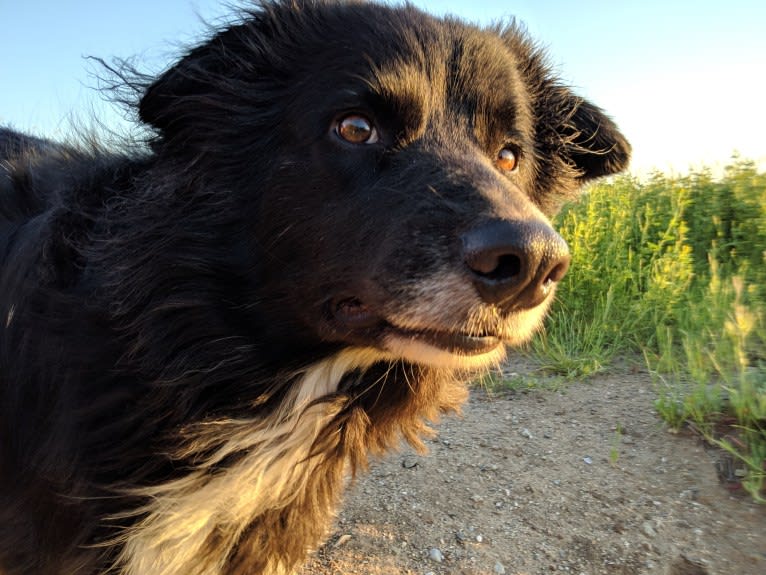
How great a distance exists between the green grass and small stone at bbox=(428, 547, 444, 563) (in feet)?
4.40

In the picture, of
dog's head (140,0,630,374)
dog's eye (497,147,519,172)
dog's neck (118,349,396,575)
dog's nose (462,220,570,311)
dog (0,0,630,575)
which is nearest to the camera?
dog's nose (462,220,570,311)

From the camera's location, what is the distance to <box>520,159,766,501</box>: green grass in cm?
298

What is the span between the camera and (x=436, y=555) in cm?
256

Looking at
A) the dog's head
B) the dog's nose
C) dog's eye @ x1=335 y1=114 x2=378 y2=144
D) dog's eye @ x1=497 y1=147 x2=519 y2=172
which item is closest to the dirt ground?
the dog's head

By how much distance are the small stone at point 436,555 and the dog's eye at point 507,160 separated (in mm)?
1662

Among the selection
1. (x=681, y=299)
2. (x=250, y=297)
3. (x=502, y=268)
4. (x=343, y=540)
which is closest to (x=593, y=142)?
(x=502, y=268)

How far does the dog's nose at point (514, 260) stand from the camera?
1.42 metres

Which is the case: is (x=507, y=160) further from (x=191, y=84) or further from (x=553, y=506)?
(x=553, y=506)

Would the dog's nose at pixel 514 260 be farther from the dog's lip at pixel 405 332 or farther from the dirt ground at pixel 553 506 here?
the dirt ground at pixel 553 506

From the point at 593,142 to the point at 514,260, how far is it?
138cm

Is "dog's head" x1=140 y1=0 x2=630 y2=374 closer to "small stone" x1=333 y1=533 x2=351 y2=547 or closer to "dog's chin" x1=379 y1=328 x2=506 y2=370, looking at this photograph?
"dog's chin" x1=379 y1=328 x2=506 y2=370

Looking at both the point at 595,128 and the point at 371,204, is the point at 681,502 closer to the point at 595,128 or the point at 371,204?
the point at 595,128

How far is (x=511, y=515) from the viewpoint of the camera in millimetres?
2793

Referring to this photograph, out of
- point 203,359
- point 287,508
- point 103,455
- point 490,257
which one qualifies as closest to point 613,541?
point 287,508
